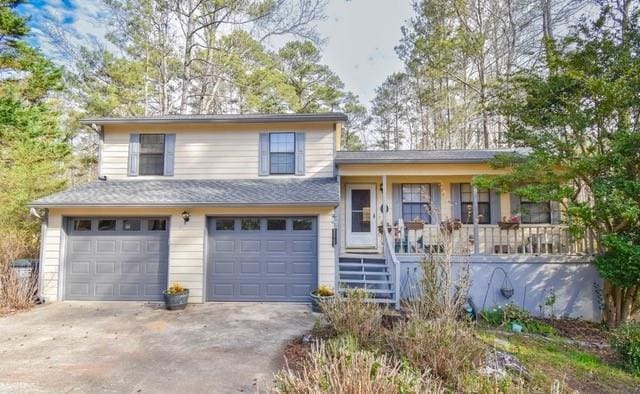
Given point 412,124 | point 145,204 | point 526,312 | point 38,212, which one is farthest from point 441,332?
point 412,124

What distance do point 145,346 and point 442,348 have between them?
4.55 metres

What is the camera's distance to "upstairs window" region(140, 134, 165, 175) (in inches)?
382

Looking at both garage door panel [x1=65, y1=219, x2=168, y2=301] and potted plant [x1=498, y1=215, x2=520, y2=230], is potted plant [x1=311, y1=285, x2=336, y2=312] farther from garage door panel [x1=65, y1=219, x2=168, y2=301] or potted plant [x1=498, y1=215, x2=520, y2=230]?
potted plant [x1=498, y1=215, x2=520, y2=230]

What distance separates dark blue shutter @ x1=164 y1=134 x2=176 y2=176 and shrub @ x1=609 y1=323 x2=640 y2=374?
10.4 metres

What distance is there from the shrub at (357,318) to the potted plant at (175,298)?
158 inches

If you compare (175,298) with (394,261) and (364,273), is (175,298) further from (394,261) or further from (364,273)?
(394,261)

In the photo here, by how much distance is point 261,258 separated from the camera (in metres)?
8.34

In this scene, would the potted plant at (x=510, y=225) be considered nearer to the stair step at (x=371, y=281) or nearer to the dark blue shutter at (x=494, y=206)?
the dark blue shutter at (x=494, y=206)

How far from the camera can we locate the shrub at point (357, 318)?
479 centimetres

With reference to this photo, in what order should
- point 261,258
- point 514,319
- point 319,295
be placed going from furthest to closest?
point 261,258
point 319,295
point 514,319

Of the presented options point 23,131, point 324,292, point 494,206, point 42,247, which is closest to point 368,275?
point 324,292

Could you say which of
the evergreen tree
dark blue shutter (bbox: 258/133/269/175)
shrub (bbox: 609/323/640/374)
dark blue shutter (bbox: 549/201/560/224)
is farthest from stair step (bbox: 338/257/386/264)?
the evergreen tree

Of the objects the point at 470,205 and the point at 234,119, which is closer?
the point at 234,119

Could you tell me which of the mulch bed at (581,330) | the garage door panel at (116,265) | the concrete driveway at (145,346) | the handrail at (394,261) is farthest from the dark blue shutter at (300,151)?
the mulch bed at (581,330)
